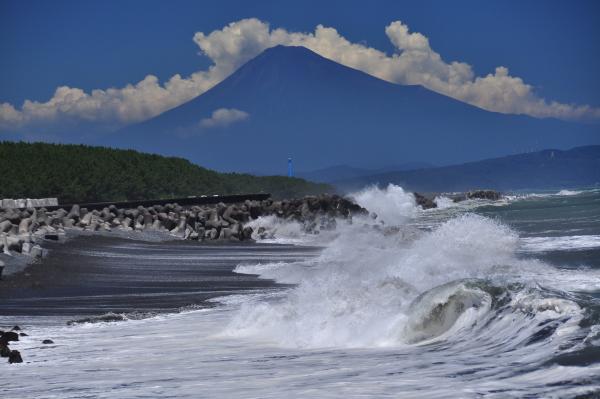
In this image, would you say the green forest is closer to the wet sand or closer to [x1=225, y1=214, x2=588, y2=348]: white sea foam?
the wet sand

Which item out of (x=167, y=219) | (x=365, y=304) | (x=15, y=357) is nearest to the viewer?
(x=15, y=357)

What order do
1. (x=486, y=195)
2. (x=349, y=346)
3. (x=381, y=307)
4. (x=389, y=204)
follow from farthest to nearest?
(x=486, y=195) → (x=389, y=204) → (x=381, y=307) → (x=349, y=346)

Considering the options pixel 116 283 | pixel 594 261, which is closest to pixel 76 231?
pixel 116 283

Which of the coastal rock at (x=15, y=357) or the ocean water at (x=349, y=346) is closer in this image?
the ocean water at (x=349, y=346)

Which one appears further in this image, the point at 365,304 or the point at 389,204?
the point at 389,204

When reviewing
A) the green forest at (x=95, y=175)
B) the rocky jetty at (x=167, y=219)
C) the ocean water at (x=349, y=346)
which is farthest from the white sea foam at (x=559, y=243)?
the green forest at (x=95, y=175)

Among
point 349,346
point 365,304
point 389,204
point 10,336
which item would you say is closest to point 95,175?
point 389,204

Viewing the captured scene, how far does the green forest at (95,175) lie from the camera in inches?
2073

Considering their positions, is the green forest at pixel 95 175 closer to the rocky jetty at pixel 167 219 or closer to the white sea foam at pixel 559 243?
the rocky jetty at pixel 167 219

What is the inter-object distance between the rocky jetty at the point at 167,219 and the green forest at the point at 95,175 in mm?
12861

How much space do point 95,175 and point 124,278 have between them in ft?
128

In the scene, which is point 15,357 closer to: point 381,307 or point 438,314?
point 381,307

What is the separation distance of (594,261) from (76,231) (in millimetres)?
15441

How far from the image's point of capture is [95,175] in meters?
58.3
